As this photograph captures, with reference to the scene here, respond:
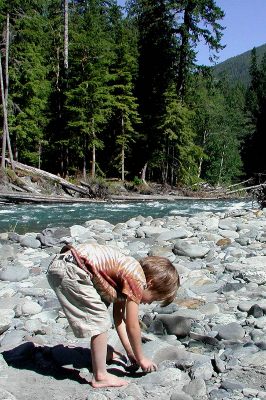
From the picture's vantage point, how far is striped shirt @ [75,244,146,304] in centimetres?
214

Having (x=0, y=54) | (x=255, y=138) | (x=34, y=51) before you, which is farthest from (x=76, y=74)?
(x=255, y=138)

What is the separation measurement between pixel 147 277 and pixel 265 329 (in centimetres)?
149

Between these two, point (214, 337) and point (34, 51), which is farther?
point (34, 51)

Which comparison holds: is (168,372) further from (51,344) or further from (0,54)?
(0,54)

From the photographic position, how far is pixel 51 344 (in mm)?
2766

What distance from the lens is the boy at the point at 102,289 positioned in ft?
7.01

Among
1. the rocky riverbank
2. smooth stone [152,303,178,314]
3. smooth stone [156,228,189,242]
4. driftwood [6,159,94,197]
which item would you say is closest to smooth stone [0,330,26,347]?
the rocky riverbank

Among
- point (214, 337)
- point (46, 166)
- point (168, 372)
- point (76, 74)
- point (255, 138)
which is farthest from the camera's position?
point (255, 138)

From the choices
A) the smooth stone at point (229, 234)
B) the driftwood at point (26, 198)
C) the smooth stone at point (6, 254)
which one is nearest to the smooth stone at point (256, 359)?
the smooth stone at point (6, 254)

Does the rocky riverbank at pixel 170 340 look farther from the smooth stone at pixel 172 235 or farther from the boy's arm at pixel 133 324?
the smooth stone at pixel 172 235

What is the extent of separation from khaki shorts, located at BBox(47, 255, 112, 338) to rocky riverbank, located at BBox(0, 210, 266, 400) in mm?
366

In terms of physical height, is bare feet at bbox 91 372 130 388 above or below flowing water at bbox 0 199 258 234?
above

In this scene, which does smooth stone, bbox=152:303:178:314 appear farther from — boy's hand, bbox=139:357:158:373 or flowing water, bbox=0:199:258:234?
flowing water, bbox=0:199:258:234

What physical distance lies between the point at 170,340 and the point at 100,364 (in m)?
0.90
